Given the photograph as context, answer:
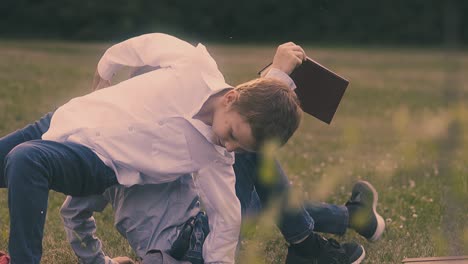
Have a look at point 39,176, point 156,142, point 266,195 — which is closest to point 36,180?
point 39,176

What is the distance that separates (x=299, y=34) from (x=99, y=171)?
969 inches

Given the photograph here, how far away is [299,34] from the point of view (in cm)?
2733

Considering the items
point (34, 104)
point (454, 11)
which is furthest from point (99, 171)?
point (34, 104)

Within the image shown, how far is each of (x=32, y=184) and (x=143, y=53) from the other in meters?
0.84

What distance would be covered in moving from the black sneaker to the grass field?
0.09 metres

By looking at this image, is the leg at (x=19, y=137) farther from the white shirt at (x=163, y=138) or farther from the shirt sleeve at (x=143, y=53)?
the shirt sleeve at (x=143, y=53)

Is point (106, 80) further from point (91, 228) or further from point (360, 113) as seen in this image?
point (360, 113)

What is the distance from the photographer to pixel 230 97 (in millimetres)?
3053

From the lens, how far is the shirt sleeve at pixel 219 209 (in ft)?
10.1

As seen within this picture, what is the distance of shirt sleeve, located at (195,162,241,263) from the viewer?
3.08 meters

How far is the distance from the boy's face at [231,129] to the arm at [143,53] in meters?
0.43

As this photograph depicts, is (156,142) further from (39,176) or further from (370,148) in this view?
(370,148)

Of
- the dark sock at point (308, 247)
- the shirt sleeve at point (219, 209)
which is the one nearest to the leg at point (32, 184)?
the shirt sleeve at point (219, 209)

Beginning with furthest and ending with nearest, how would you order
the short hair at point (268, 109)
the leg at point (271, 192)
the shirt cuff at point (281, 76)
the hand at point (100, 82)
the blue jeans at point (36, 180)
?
1. the hand at point (100, 82)
2. the leg at point (271, 192)
3. the shirt cuff at point (281, 76)
4. the short hair at point (268, 109)
5. the blue jeans at point (36, 180)
